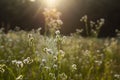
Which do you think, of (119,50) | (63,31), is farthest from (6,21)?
(119,50)

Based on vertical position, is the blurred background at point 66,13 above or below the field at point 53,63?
above

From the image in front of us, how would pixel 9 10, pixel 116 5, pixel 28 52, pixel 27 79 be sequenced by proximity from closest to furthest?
pixel 27 79 < pixel 28 52 < pixel 9 10 < pixel 116 5

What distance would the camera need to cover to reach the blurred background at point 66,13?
74.3 feet

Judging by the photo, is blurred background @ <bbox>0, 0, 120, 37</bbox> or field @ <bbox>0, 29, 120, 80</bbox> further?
blurred background @ <bbox>0, 0, 120, 37</bbox>

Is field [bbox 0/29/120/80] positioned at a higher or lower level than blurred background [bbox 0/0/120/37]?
lower

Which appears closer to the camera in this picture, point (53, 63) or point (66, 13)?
point (53, 63)

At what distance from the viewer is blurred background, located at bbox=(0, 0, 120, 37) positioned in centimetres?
2265

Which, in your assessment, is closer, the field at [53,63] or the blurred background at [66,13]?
the field at [53,63]

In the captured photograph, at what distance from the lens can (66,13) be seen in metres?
23.9

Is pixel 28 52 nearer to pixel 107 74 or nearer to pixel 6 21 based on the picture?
pixel 107 74

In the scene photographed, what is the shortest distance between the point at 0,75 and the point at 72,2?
17.8 meters

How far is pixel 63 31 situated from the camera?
79.6ft

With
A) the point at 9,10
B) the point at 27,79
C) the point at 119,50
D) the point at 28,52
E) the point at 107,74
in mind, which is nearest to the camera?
the point at 27,79

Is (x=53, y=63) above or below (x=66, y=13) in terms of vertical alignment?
below
